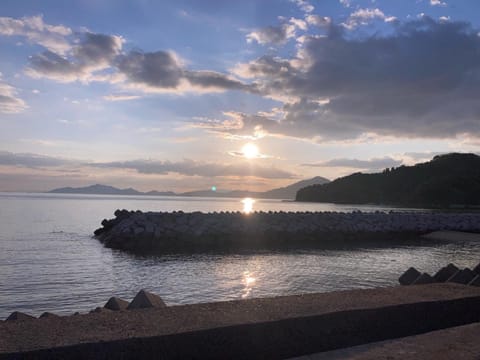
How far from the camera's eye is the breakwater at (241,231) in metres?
23.5

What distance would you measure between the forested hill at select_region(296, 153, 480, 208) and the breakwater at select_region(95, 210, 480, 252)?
85771 millimetres

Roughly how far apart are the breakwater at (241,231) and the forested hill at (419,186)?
8577 cm

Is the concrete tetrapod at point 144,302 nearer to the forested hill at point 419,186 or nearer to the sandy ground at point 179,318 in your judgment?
the sandy ground at point 179,318

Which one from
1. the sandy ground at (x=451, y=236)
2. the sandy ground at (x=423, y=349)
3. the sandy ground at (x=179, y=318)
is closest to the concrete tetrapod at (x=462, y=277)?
the sandy ground at (x=179, y=318)

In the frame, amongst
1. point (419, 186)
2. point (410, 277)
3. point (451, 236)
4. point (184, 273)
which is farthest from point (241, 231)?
point (419, 186)

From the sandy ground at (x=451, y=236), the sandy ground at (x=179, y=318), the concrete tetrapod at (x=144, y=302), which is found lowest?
the sandy ground at (x=451, y=236)

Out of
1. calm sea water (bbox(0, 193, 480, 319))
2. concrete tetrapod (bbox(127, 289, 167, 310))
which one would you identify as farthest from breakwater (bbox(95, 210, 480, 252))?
concrete tetrapod (bbox(127, 289, 167, 310))

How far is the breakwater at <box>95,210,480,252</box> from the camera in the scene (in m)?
23.5

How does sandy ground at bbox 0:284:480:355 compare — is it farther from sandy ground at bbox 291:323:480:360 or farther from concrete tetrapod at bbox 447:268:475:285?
concrete tetrapod at bbox 447:268:475:285

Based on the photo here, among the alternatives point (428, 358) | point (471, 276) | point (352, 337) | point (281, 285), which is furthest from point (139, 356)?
point (281, 285)

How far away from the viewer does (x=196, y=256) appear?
18766mm

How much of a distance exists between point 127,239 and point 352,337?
20.6 metres

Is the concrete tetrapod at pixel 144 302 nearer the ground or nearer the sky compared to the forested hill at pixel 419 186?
nearer the ground

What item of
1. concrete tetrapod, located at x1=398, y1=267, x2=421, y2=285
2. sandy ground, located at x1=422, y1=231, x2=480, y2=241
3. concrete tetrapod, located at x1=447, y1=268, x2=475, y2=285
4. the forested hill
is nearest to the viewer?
concrete tetrapod, located at x1=447, y1=268, x2=475, y2=285
